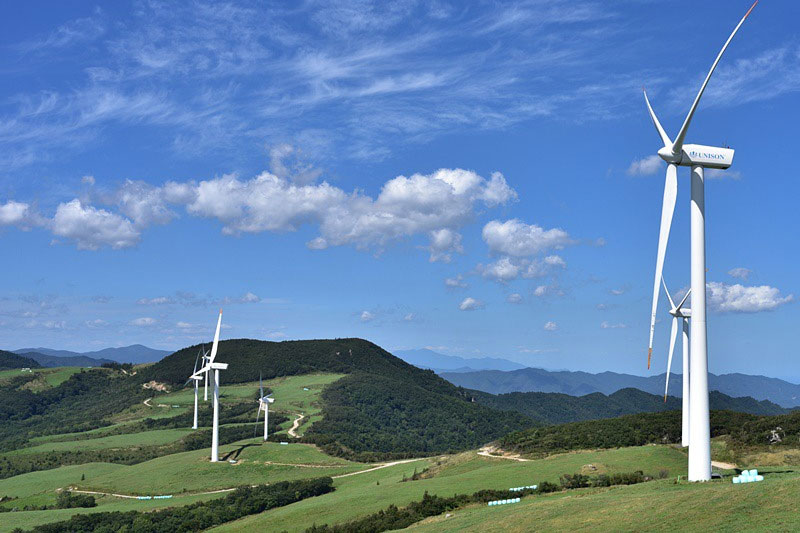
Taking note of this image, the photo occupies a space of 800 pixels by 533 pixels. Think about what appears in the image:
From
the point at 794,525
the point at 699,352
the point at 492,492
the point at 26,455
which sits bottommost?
the point at 26,455

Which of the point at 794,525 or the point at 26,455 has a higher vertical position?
the point at 794,525

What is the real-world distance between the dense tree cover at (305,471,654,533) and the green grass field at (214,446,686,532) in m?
3.77

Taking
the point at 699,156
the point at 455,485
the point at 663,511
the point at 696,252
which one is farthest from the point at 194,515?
the point at 699,156

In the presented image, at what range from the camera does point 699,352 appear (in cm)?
4697

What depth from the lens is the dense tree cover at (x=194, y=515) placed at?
82625mm

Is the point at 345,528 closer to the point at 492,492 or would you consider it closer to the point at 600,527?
the point at 492,492

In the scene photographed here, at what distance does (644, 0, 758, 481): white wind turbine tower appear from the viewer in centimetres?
4684

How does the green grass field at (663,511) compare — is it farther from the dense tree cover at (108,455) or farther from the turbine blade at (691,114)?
the dense tree cover at (108,455)

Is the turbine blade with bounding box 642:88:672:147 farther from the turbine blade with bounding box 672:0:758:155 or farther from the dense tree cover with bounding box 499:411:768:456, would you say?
the dense tree cover with bounding box 499:411:768:456

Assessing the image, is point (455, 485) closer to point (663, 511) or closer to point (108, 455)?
point (663, 511)

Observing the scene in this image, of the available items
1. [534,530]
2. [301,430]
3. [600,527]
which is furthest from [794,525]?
[301,430]

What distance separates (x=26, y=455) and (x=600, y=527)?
564 feet

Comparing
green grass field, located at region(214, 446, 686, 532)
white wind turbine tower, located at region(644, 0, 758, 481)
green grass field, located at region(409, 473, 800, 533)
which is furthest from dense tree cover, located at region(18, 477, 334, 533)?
white wind turbine tower, located at region(644, 0, 758, 481)

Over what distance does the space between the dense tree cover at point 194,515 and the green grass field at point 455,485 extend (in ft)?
11.2
